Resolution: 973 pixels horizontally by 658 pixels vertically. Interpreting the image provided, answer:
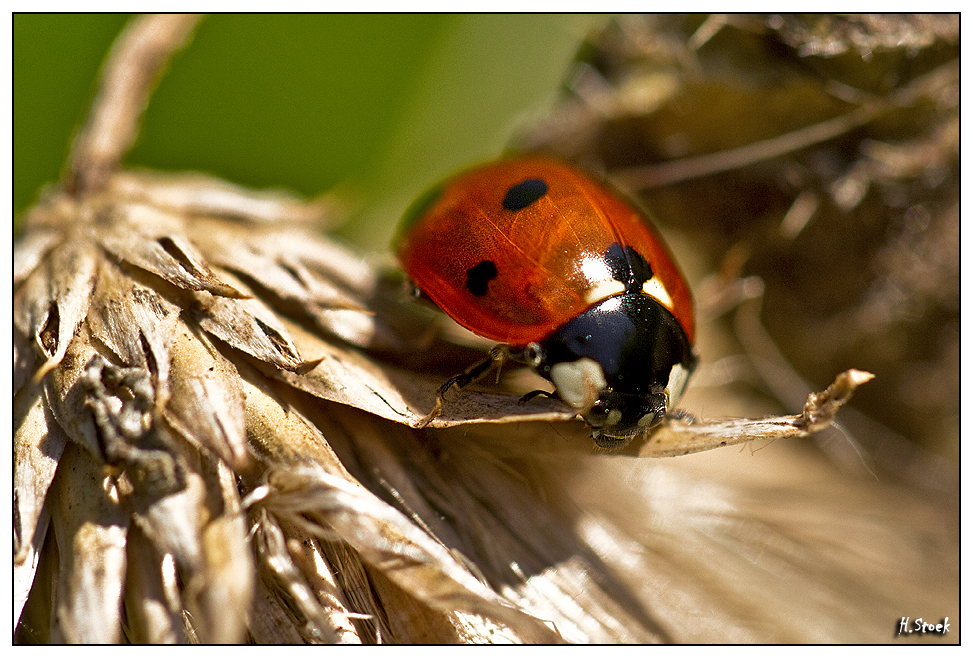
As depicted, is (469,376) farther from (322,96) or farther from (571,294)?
(322,96)

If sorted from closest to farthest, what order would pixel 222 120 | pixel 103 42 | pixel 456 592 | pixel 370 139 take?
1. pixel 456 592
2. pixel 103 42
3. pixel 222 120
4. pixel 370 139

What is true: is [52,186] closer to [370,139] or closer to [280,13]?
[280,13]

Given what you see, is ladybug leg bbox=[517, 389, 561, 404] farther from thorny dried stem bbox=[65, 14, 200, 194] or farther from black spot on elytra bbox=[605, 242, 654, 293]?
thorny dried stem bbox=[65, 14, 200, 194]

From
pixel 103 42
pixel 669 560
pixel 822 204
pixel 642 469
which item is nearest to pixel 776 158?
pixel 822 204

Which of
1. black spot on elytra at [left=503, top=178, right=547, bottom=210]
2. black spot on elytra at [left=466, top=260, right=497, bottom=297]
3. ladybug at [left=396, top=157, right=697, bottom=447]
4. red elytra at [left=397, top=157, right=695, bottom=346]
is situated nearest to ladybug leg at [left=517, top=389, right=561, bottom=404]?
ladybug at [left=396, top=157, right=697, bottom=447]

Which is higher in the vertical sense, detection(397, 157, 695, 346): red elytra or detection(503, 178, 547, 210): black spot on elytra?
detection(503, 178, 547, 210): black spot on elytra

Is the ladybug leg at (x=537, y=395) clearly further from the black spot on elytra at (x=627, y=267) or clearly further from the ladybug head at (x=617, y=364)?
the black spot on elytra at (x=627, y=267)

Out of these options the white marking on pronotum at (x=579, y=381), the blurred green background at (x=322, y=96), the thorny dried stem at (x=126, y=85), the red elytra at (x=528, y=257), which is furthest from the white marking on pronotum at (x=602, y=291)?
the thorny dried stem at (x=126, y=85)

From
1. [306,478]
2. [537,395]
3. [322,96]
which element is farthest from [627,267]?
[322,96]
